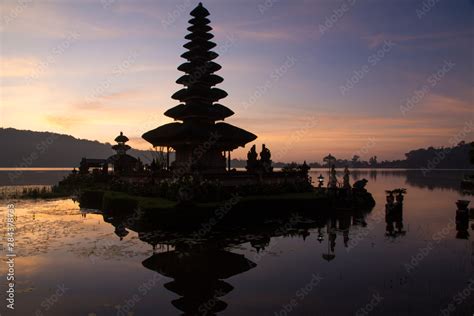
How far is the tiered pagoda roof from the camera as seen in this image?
3444 cm

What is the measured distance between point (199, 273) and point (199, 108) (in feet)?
80.4

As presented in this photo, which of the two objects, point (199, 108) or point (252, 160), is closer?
point (252, 160)

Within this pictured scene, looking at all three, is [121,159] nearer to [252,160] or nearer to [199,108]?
[199,108]

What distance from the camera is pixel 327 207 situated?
29141 mm

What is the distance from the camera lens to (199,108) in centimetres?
3584

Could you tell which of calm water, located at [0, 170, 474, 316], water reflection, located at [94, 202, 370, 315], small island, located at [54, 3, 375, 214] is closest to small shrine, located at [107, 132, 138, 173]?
small island, located at [54, 3, 375, 214]

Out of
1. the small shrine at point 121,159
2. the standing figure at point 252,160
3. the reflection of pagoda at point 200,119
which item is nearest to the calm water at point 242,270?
the standing figure at point 252,160

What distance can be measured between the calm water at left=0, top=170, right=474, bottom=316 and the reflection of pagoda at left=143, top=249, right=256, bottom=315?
4cm

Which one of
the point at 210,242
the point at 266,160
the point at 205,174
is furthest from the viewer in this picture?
the point at 266,160

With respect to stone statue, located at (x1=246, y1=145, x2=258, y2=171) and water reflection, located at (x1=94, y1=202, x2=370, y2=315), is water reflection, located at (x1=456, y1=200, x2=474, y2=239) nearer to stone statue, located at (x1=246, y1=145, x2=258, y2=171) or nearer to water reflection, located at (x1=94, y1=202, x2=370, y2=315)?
water reflection, located at (x1=94, y1=202, x2=370, y2=315)

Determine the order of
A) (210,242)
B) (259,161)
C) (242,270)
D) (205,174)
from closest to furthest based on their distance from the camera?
(242,270), (210,242), (205,174), (259,161)

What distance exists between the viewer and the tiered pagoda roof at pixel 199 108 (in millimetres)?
34438

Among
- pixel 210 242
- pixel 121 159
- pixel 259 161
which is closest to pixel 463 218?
pixel 259 161

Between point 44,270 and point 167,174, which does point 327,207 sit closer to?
point 167,174
